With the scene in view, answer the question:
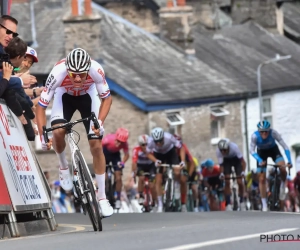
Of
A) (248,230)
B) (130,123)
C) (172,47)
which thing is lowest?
(248,230)

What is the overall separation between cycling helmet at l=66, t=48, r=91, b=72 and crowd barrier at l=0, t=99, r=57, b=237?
4.17 feet

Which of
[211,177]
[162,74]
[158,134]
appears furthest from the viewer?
[162,74]

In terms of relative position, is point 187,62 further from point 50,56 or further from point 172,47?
point 50,56

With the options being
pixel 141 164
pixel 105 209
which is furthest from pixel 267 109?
pixel 105 209

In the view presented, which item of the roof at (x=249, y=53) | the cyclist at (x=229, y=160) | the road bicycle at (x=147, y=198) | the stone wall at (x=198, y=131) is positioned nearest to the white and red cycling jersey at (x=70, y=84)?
the road bicycle at (x=147, y=198)

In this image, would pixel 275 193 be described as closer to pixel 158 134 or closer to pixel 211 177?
pixel 158 134

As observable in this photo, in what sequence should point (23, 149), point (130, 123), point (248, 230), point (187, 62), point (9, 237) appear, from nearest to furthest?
1. point (248, 230)
2. point (9, 237)
3. point (23, 149)
4. point (130, 123)
5. point (187, 62)

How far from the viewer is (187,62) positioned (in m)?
55.1

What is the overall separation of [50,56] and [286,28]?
78.9ft

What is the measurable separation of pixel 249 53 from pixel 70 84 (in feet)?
153

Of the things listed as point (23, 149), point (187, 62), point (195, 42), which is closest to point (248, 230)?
point (23, 149)

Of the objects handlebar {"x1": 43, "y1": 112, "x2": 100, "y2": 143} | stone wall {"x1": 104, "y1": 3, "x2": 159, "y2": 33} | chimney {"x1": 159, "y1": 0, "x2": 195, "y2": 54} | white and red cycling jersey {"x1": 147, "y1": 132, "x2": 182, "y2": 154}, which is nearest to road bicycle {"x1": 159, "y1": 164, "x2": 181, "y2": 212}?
white and red cycling jersey {"x1": 147, "y1": 132, "x2": 182, "y2": 154}

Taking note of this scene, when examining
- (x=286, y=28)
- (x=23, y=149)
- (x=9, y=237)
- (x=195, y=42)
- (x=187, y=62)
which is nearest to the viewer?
(x=9, y=237)

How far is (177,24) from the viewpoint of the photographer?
182ft
